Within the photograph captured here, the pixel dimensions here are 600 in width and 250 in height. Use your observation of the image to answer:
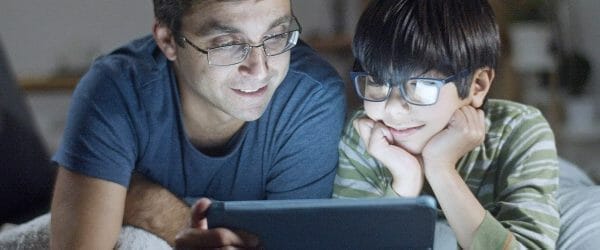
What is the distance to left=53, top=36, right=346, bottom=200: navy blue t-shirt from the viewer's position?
0.89 metres

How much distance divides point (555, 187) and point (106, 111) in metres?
0.48

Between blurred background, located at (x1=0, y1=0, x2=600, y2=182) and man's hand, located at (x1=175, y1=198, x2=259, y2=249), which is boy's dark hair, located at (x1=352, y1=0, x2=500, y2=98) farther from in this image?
man's hand, located at (x1=175, y1=198, x2=259, y2=249)

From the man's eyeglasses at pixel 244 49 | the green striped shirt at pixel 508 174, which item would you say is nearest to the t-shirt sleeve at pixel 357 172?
the green striped shirt at pixel 508 174

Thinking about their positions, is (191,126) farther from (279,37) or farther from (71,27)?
(71,27)

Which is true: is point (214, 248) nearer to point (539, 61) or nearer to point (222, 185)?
point (222, 185)

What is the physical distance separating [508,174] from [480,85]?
10 cm

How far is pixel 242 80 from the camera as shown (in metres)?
0.85

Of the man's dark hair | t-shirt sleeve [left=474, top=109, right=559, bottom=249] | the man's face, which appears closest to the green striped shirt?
t-shirt sleeve [left=474, top=109, right=559, bottom=249]

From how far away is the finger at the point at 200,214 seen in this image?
2.73ft

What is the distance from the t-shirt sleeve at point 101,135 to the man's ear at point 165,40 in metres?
0.06

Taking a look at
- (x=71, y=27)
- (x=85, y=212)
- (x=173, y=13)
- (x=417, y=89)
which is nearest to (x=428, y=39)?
(x=417, y=89)

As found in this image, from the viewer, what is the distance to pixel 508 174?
0.86 m

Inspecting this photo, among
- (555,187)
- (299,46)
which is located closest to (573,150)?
(555,187)

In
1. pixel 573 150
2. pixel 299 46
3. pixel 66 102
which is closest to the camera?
pixel 299 46
